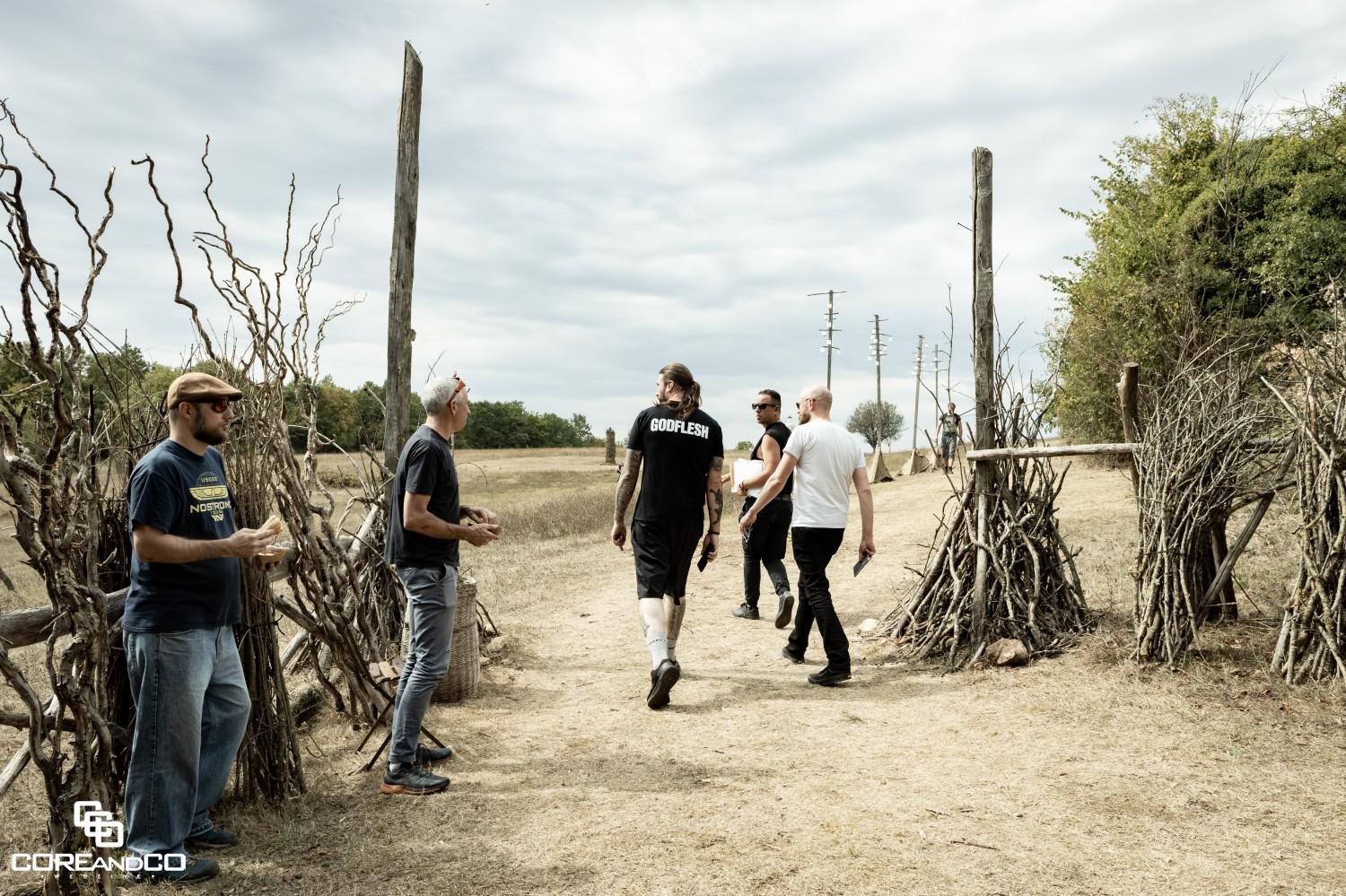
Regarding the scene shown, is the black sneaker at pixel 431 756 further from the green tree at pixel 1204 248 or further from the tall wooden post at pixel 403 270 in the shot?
the green tree at pixel 1204 248

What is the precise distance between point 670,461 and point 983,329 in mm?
2689

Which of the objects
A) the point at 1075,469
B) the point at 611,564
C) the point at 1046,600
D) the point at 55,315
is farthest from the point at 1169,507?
the point at 1075,469

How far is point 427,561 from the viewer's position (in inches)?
156

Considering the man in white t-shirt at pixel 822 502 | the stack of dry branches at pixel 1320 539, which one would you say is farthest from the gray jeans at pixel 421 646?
the stack of dry branches at pixel 1320 539

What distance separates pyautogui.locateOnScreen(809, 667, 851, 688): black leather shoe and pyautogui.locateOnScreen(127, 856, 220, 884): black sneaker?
352 centimetres

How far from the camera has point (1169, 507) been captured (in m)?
5.48

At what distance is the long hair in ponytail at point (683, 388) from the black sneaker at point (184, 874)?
122 inches

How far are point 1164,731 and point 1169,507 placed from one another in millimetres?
1419

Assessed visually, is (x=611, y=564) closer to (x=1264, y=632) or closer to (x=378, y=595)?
(x=378, y=595)

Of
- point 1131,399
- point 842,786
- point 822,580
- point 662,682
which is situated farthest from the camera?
point 1131,399

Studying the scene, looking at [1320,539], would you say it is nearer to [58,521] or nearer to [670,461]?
[670,461]

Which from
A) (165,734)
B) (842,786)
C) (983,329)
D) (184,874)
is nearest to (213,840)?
(184,874)

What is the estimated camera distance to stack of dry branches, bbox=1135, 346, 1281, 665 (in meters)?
5.43

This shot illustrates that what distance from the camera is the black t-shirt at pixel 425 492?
3857mm
